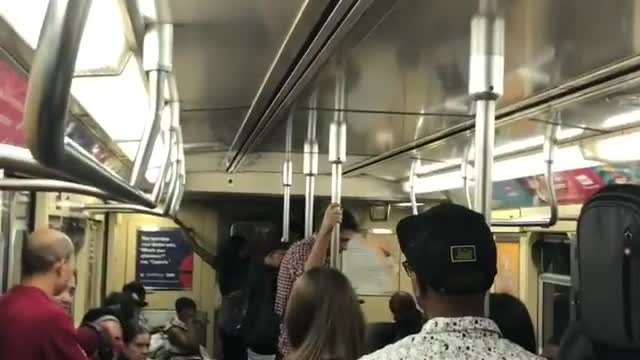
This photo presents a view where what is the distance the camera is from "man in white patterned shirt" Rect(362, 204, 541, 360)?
1.32 metres

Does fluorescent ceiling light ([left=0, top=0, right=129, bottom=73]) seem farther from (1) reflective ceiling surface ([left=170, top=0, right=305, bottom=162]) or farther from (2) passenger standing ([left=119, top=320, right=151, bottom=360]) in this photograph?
(2) passenger standing ([left=119, top=320, right=151, bottom=360])

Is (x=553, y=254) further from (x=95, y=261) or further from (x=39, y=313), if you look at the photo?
(x=39, y=313)

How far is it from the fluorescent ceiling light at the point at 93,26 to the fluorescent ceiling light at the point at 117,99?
128 millimetres

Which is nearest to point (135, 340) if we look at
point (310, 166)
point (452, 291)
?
point (310, 166)

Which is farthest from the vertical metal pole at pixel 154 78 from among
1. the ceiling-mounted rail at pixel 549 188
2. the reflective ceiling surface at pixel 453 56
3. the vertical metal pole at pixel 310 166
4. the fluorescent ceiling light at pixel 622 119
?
the fluorescent ceiling light at pixel 622 119

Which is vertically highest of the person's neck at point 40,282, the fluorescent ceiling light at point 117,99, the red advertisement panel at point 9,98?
the fluorescent ceiling light at point 117,99

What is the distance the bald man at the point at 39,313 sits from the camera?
2.53 meters

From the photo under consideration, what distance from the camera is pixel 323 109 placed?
4039mm

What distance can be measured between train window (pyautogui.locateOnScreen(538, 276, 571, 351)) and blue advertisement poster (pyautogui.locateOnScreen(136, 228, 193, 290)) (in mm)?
4283

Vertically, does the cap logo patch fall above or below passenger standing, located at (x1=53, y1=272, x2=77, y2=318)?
above

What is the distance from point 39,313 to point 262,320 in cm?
169

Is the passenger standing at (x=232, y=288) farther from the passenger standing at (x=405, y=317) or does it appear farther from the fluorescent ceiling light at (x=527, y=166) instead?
the fluorescent ceiling light at (x=527, y=166)

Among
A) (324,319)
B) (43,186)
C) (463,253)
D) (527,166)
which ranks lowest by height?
(324,319)

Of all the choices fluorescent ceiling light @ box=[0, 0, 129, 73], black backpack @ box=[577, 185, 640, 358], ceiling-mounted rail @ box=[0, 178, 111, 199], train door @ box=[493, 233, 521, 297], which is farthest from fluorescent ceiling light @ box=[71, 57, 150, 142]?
train door @ box=[493, 233, 521, 297]
